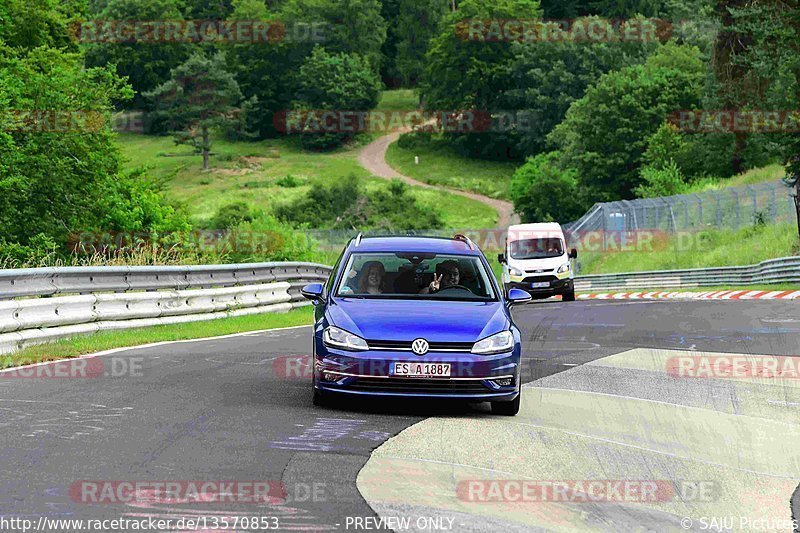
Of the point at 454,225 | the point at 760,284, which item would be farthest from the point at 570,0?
the point at 760,284

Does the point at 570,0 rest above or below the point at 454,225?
above

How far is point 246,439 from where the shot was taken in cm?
916

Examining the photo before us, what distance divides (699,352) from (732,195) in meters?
34.3

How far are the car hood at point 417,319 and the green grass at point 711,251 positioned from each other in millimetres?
32123

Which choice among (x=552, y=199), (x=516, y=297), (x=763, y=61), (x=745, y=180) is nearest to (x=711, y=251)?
(x=763, y=61)

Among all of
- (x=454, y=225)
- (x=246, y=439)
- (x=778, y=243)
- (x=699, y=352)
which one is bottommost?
(x=454, y=225)

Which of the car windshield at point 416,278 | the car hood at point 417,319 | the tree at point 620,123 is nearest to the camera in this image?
the car hood at point 417,319

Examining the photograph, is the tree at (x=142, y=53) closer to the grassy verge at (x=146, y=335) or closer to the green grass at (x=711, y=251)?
the green grass at (x=711, y=251)

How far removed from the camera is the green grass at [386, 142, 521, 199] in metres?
129

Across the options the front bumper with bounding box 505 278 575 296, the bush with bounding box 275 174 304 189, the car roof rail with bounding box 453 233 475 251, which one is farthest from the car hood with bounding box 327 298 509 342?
the bush with bounding box 275 174 304 189

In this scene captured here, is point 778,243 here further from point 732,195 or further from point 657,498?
point 657,498

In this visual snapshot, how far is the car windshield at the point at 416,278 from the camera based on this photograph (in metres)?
12.0

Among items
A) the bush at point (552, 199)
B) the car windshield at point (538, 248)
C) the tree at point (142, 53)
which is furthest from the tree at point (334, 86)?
the car windshield at point (538, 248)

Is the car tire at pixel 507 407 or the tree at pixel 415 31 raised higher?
the car tire at pixel 507 407
